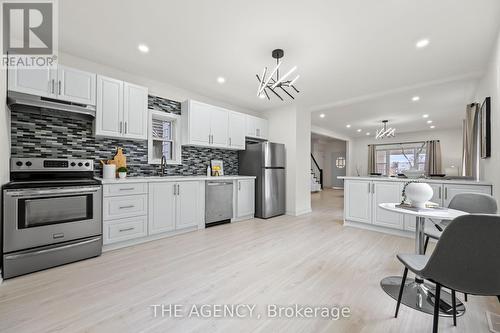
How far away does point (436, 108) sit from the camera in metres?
5.71

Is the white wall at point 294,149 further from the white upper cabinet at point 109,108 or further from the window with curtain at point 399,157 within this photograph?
the window with curtain at point 399,157

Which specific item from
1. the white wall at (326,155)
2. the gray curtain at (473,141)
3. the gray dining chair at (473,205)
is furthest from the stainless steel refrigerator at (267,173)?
the white wall at (326,155)

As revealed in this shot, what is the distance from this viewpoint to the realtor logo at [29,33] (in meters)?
2.13

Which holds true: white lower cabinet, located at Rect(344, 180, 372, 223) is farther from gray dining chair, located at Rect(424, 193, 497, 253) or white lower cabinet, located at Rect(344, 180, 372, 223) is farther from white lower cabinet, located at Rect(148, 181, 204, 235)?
white lower cabinet, located at Rect(148, 181, 204, 235)

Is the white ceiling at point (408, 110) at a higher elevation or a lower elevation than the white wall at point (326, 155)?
higher

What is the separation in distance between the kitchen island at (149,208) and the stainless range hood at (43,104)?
Result: 951mm

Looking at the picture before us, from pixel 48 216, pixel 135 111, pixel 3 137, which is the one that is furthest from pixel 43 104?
pixel 48 216

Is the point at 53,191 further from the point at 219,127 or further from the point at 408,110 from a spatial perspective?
the point at 408,110

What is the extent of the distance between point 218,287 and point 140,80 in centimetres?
342

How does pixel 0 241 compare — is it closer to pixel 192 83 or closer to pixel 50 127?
pixel 50 127

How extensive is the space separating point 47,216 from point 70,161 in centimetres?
76

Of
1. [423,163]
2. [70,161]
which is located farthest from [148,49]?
[423,163]

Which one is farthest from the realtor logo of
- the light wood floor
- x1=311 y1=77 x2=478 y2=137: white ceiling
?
x1=311 y1=77 x2=478 y2=137: white ceiling

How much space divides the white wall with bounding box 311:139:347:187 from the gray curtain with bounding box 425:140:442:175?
149 inches
